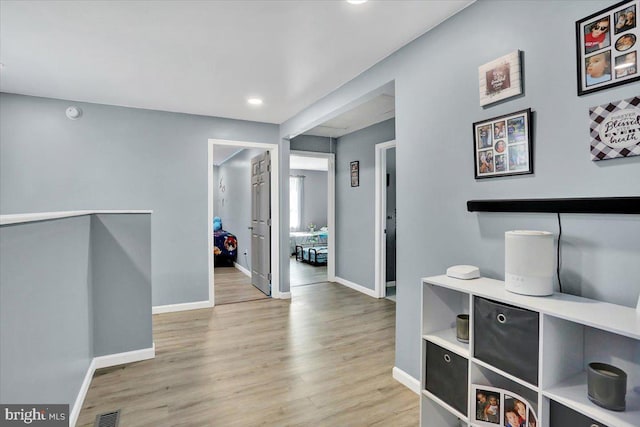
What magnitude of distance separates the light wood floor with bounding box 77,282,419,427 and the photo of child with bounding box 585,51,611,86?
6.61 ft

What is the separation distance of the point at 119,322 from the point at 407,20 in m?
3.15

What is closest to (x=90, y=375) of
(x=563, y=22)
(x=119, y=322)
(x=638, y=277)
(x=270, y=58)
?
(x=119, y=322)

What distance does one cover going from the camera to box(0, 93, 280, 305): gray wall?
137 inches

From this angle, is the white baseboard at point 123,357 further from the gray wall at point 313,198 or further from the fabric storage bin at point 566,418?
the gray wall at point 313,198

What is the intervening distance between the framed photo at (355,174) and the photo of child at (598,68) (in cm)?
378

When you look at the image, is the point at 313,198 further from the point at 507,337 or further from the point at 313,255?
the point at 507,337

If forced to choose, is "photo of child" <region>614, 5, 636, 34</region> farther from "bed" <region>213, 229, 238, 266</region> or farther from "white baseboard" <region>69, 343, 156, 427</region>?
"bed" <region>213, 229, 238, 266</region>

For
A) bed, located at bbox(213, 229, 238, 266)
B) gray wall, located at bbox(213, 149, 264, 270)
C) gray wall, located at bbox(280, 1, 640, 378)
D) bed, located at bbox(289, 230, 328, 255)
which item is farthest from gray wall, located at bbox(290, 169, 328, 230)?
gray wall, located at bbox(280, 1, 640, 378)

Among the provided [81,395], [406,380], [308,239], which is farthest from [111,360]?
[308,239]

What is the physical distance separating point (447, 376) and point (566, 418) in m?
0.56

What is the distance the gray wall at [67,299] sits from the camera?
1193mm

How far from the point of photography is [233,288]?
209 inches

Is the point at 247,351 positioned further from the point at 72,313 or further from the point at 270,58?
the point at 270,58

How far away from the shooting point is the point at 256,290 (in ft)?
17.0
